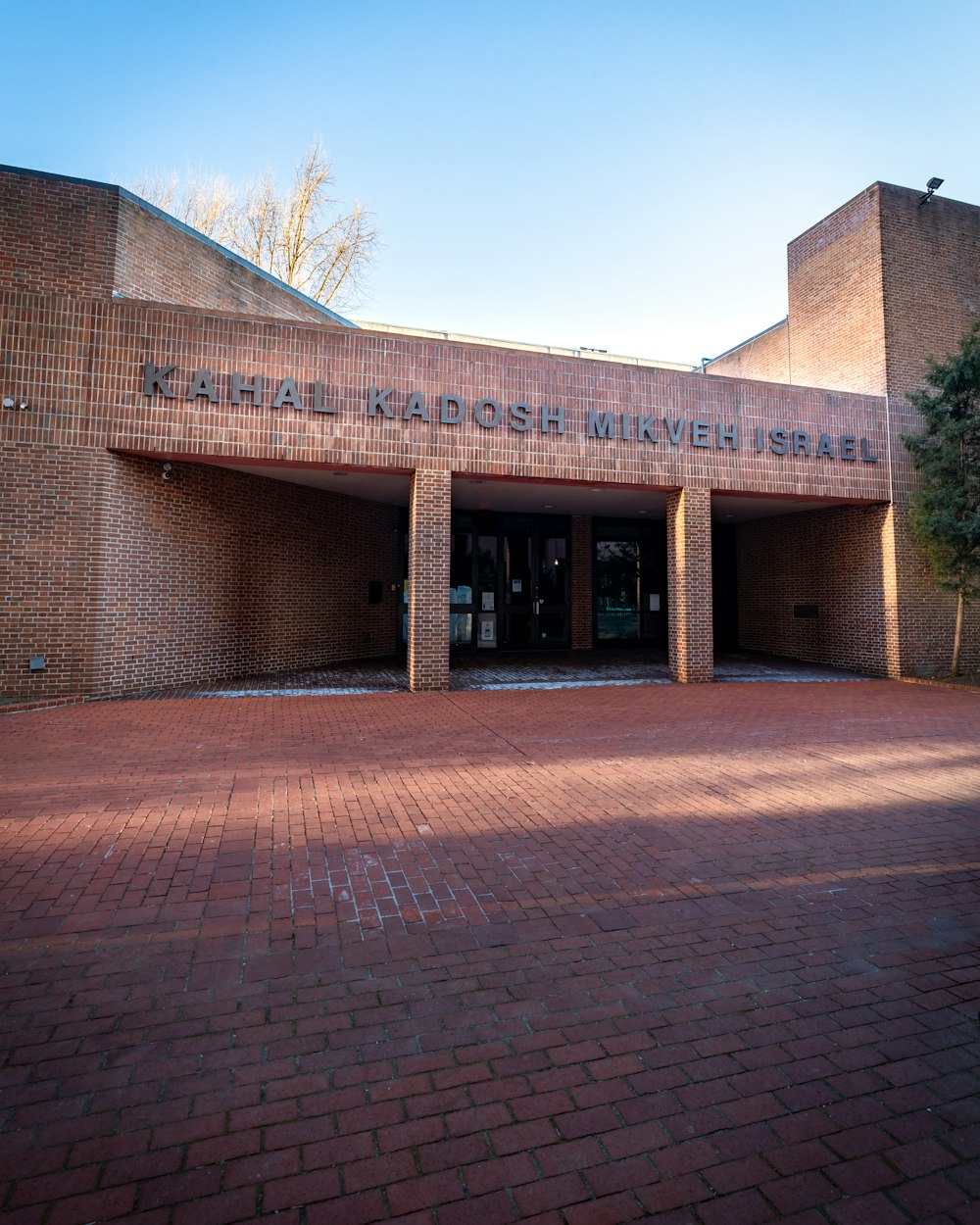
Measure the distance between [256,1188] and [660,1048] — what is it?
135 cm

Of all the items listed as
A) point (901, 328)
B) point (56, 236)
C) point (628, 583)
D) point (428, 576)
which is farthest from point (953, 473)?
point (56, 236)

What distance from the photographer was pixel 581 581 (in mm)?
18391

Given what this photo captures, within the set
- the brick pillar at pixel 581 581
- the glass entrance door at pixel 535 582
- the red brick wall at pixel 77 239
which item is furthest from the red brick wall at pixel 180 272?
the brick pillar at pixel 581 581

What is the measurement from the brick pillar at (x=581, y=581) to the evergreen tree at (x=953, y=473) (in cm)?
785

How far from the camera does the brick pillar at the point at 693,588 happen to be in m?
12.5

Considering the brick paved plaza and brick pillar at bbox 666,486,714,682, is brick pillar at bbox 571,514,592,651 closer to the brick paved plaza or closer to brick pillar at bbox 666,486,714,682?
brick pillar at bbox 666,486,714,682

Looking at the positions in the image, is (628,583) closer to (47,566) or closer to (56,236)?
(47,566)

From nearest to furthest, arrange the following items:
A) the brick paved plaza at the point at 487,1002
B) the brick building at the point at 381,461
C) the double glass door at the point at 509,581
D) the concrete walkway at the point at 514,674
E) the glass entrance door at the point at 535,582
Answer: the brick paved plaza at the point at 487,1002 → the brick building at the point at 381,461 → the concrete walkway at the point at 514,674 → the double glass door at the point at 509,581 → the glass entrance door at the point at 535,582

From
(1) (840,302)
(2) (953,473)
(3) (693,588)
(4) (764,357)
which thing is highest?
(4) (764,357)

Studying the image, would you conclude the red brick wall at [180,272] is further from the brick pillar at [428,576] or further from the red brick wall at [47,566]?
the brick pillar at [428,576]

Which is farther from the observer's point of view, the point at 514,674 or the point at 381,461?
the point at 514,674

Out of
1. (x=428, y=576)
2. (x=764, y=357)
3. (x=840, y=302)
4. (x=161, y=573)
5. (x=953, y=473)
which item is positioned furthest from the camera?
(x=764, y=357)

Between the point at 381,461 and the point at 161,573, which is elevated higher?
the point at 381,461

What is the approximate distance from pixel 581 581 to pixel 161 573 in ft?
36.7
